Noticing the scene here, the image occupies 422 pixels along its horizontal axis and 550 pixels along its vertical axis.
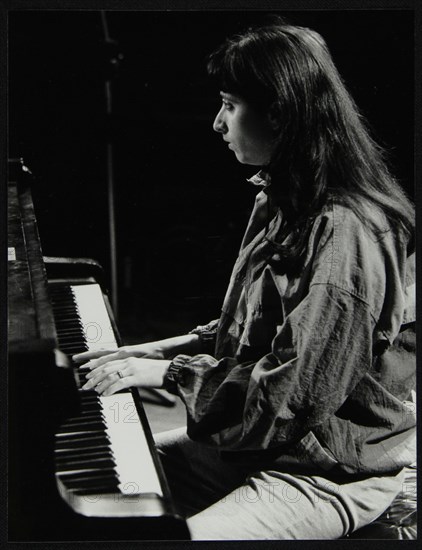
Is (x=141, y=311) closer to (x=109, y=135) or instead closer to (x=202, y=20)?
(x=109, y=135)

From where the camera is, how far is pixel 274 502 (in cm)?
203

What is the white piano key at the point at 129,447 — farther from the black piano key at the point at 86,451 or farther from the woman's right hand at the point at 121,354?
the woman's right hand at the point at 121,354

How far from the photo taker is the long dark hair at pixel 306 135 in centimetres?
202

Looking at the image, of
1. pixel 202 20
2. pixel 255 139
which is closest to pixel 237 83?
pixel 255 139

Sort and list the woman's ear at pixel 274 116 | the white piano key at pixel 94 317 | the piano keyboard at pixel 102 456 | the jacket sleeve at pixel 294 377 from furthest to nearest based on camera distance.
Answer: the white piano key at pixel 94 317, the woman's ear at pixel 274 116, the jacket sleeve at pixel 294 377, the piano keyboard at pixel 102 456

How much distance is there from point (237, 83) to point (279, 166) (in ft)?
0.88

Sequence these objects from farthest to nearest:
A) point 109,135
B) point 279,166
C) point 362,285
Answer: point 109,135 → point 279,166 → point 362,285

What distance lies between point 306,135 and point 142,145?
1.89 feet

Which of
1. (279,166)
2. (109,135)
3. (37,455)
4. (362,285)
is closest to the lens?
(37,455)

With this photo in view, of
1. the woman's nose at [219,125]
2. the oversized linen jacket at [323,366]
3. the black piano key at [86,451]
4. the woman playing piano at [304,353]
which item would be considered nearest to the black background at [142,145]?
the woman's nose at [219,125]

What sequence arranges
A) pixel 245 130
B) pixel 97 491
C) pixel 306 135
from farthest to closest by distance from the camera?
pixel 245 130 < pixel 306 135 < pixel 97 491

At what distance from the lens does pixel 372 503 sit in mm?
1989

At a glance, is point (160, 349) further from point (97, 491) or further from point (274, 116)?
point (274, 116)

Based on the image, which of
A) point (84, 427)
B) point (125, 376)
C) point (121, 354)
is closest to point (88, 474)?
point (84, 427)
